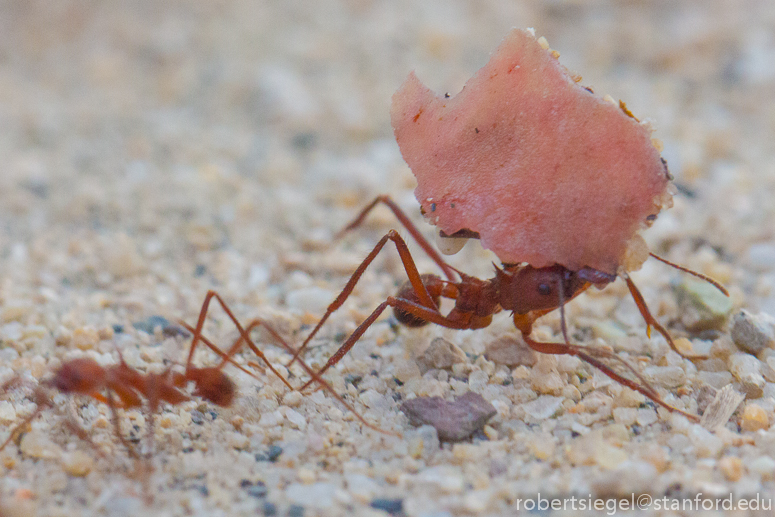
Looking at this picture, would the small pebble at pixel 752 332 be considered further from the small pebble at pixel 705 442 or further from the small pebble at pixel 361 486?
the small pebble at pixel 361 486

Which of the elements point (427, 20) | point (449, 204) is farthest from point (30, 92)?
point (449, 204)

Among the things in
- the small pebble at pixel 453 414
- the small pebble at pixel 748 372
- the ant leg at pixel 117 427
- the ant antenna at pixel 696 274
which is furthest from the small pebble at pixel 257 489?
the small pebble at pixel 748 372

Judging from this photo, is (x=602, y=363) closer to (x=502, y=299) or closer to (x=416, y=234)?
(x=502, y=299)

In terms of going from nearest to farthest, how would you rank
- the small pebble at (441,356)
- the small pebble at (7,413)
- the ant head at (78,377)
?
the ant head at (78,377) < the small pebble at (7,413) < the small pebble at (441,356)

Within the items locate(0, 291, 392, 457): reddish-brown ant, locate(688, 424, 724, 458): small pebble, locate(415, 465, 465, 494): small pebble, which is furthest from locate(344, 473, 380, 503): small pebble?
locate(688, 424, 724, 458): small pebble

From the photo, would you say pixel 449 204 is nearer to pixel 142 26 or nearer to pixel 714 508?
pixel 714 508

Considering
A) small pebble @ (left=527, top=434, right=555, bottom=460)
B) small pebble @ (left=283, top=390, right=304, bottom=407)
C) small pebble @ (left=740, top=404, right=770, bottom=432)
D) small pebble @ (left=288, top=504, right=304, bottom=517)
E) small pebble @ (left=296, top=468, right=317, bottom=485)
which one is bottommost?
small pebble @ (left=288, top=504, right=304, bottom=517)

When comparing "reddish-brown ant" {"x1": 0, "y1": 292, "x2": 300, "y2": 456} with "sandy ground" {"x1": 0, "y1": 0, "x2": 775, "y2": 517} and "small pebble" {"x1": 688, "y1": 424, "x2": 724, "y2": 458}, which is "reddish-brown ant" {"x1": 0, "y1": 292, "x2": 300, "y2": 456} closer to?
"sandy ground" {"x1": 0, "y1": 0, "x2": 775, "y2": 517}
